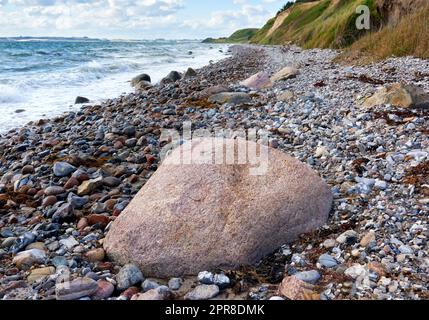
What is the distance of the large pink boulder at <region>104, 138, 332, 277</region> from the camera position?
3145 millimetres

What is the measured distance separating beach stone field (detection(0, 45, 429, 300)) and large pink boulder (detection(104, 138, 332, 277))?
1cm

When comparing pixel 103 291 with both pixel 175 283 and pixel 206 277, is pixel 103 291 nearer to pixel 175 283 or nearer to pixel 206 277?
pixel 175 283

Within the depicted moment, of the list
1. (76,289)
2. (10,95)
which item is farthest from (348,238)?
(10,95)

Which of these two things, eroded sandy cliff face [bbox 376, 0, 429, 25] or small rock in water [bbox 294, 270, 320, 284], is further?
eroded sandy cliff face [bbox 376, 0, 429, 25]

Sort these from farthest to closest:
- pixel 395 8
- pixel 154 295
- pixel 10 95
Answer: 1. pixel 395 8
2. pixel 10 95
3. pixel 154 295

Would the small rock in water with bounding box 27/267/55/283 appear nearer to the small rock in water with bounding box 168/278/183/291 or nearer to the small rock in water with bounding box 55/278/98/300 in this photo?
the small rock in water with bounding box 55/278/98/300

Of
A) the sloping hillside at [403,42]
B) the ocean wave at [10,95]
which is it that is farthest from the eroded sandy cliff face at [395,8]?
the ocean wave at [10,95]

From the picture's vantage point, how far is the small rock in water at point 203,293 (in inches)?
110

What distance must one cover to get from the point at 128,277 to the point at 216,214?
0.86 metres

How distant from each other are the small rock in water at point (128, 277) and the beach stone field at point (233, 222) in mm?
11

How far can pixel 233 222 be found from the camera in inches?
129

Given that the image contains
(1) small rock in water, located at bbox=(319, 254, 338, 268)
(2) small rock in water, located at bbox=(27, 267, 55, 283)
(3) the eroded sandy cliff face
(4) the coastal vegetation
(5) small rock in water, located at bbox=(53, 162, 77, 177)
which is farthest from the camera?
(3) the eroded sandy cliff face

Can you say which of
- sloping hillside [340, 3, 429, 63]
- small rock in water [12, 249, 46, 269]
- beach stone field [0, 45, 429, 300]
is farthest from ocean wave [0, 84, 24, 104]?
sloping hillside [340, 3, 429, 63]
